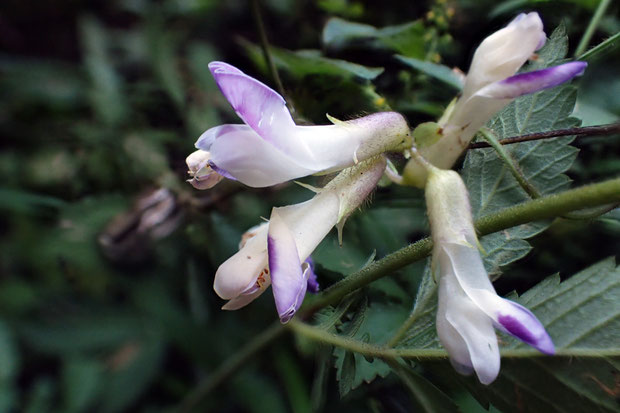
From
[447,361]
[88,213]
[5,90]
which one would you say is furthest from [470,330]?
[5,90]

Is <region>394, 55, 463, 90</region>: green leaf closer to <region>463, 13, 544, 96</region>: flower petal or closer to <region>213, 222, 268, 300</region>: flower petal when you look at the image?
<region>463, 13, 544, 96</region>: flower petal

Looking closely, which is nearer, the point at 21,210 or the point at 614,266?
the point at 614,266

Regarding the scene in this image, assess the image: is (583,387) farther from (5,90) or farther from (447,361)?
(5,90)

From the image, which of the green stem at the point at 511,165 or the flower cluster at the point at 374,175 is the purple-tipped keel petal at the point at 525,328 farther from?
the green stem at the point at 511,165

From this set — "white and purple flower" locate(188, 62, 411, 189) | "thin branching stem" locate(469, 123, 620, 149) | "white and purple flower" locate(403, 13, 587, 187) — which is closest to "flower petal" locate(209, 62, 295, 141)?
"white and purple flower" locate(188, 62, 411, 189)

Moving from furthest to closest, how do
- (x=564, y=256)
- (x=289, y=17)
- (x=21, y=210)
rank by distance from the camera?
(x=21, y=210), (x=289, y=17), (x=564, y=256)

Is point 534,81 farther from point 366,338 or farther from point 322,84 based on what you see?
point 322,84
